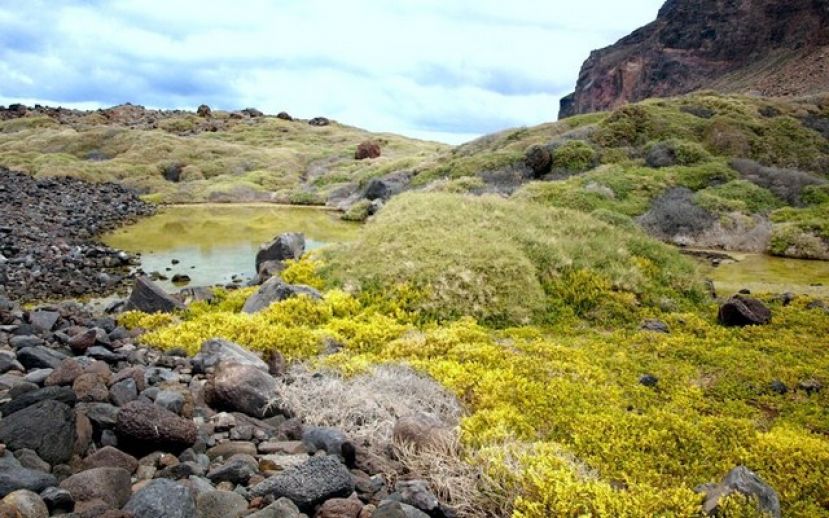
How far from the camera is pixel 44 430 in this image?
5.66 m

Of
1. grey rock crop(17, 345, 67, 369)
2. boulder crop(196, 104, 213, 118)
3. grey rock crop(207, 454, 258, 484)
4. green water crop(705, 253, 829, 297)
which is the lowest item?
green water crop(705, 253, 829, 297)

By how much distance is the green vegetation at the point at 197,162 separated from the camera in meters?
51.6

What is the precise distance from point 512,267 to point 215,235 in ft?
64.9

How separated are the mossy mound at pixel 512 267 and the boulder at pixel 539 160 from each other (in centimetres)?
1855

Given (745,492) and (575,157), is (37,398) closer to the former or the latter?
(745,492)

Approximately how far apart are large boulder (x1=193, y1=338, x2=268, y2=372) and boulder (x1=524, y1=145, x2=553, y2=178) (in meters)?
28.6

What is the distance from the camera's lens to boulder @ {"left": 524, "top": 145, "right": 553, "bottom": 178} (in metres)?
35.7

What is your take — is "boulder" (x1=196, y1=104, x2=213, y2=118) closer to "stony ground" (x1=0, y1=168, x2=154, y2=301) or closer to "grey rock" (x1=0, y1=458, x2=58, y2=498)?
"stony ground" (x1=0, y1=168, x2=154, y2=301)

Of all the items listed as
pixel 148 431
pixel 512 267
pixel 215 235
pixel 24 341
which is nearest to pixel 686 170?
pixel 512 267

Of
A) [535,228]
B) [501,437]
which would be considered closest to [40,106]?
[535,228]

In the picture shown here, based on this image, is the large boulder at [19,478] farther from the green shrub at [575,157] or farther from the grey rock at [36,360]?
the green shrub at [575,157]

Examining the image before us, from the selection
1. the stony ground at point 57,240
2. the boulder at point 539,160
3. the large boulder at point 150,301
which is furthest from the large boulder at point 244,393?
the boulder at point 539,160

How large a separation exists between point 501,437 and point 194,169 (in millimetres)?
59041

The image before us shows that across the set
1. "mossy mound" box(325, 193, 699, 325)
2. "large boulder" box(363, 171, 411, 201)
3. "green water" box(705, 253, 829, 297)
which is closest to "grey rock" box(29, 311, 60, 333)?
"mossy mound" box(325, 193, 699, 325)
